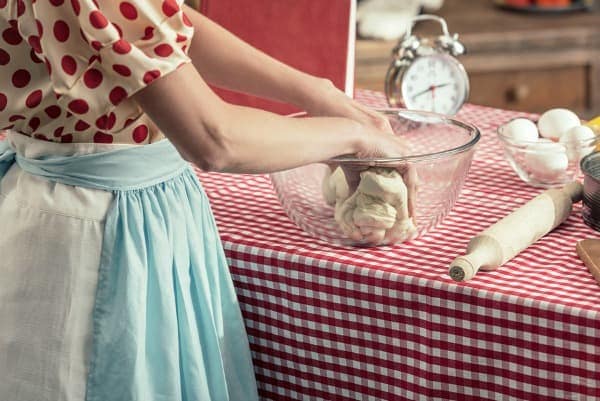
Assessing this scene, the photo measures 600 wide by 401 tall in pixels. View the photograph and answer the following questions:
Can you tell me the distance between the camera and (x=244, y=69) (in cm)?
152

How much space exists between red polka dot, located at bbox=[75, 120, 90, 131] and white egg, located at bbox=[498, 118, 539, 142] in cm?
75

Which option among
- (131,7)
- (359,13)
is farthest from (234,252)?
(359,13)

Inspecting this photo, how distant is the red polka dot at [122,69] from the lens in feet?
3.50

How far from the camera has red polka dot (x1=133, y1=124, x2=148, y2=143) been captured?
1.26 meters

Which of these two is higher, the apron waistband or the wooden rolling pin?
the apron waistband

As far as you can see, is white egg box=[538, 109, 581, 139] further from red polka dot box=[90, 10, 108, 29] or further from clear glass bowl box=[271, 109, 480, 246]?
red polka dot box=[90, 10, 108, 29]

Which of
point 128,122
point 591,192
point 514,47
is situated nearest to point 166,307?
point 128,122

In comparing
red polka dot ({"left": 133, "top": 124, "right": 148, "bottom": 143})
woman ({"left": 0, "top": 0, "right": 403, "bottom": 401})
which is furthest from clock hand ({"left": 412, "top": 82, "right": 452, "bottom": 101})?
red polka dot ({"left": 133, "top": 124, "right": 148, "bottom": 143})

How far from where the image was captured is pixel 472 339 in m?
1.29

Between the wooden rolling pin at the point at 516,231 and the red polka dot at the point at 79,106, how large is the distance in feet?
1.70

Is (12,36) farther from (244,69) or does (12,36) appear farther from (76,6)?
(244,69)

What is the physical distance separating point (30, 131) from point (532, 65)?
2600 mm

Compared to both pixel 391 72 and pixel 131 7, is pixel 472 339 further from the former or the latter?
pixel 391 72

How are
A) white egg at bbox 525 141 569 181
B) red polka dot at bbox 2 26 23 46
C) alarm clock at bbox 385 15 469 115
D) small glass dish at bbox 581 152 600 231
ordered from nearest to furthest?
1. red polka dot at bbox 2 26 23 46
2. small glass dish at bbox 581 152 600 231
3. white egg at bbox 525 141 569 181
4. alarm clock at bbox 385 15 469 115
